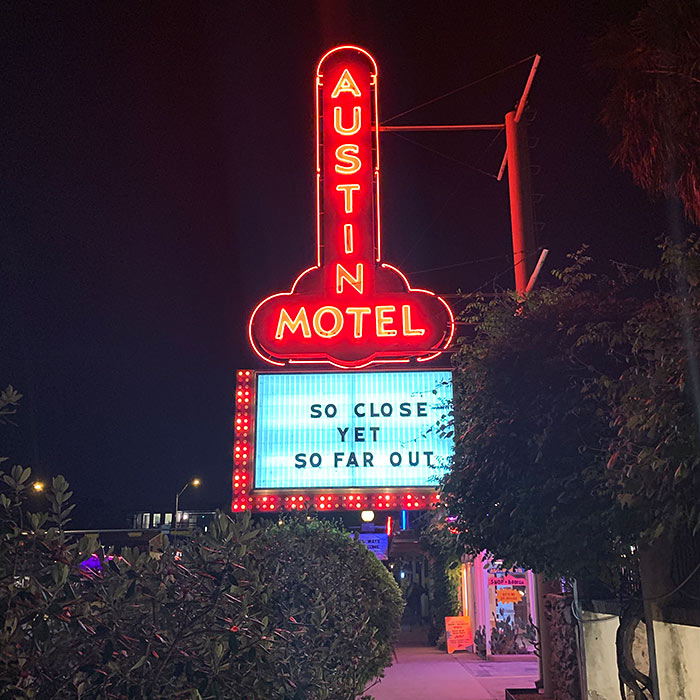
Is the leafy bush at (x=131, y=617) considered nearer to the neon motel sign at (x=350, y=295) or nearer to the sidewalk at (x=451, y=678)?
the neon motel sign at (x=350, y=295)

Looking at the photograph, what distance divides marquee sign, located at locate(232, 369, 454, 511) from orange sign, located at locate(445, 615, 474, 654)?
466 inches

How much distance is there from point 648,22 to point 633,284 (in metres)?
4.39

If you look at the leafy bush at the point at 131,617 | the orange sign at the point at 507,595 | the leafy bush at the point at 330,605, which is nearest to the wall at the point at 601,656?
the leafy bush at the point at 330,605

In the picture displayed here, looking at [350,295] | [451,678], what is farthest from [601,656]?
[451,678]

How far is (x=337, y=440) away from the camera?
561 inches

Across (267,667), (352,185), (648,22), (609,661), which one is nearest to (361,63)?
(352,185)

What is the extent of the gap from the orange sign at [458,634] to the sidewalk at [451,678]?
286 mm

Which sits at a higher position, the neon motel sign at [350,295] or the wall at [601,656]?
the neon motel sign at [350,295]

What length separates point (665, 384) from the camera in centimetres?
511

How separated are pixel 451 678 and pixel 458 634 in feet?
21.1

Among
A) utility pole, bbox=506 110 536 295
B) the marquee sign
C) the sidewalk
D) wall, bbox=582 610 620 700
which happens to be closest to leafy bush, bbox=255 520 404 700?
the marquee sign

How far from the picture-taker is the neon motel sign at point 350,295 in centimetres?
1433

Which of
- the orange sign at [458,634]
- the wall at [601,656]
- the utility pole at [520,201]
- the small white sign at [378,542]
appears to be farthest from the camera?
the small white sign at [378,542]

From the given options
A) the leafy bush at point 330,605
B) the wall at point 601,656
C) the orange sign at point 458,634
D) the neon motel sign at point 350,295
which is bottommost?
the orange sign at point 458,634
